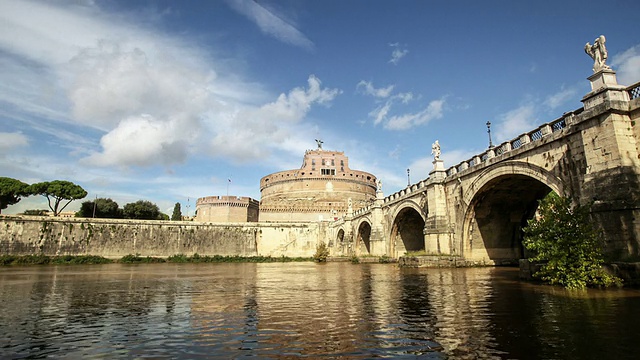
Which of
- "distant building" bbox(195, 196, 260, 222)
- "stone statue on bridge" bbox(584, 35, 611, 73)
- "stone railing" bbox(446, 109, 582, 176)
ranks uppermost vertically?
"distant building" bbox(195, 196, 260, 222)

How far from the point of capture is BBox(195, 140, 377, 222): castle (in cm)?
7412

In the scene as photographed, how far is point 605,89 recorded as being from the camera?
13.2 m

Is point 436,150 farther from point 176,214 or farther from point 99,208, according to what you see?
point 176,214

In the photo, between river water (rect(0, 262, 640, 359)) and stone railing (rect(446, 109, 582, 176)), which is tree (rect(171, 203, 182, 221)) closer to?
stone railing (rect(446, 109, 582, 176))

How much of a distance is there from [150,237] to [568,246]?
5378 centimetres

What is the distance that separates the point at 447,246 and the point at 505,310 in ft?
58.2

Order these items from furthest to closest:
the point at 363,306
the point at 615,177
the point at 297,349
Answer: the point at 615,177, the point at 363,306, the point at 297,349

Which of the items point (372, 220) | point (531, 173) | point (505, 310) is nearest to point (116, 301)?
point (505, 310)

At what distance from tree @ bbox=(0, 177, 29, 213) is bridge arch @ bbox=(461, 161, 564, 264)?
216 ft

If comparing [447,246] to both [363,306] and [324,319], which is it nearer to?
[363,306]

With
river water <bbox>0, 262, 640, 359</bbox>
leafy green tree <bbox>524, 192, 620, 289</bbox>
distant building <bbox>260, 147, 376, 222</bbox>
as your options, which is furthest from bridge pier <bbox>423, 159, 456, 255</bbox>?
distant building <bbox>260, 147, 376, 222</bbox>

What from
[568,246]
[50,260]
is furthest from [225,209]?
[568,246]

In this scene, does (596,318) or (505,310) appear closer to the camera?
(596,318)

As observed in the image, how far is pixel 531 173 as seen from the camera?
702 inches
